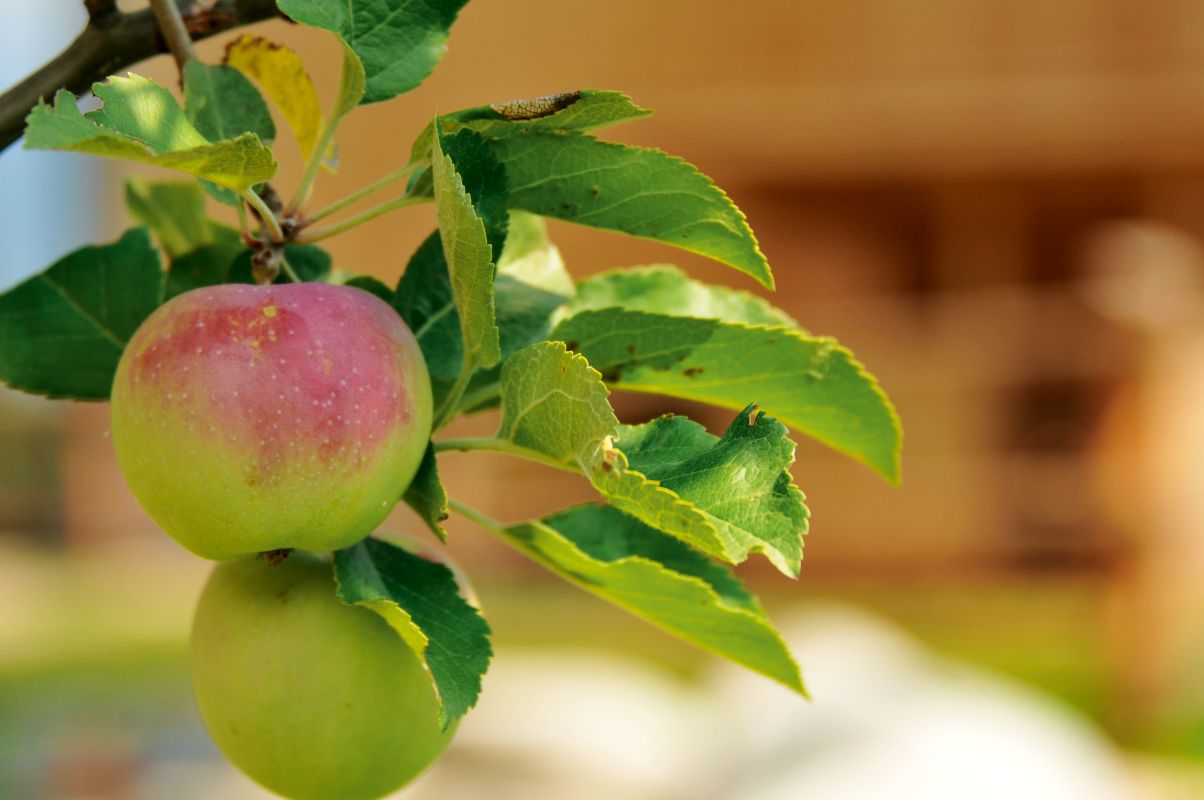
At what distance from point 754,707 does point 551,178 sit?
3.09 metres

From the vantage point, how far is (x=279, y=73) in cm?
52

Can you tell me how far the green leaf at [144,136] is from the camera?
1.14 ft

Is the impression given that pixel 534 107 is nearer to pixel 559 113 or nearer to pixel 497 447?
pixel 559 113

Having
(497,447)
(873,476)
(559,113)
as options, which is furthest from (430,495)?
(873,476)

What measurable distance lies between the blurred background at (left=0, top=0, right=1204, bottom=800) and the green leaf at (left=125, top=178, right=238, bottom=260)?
2324 mm

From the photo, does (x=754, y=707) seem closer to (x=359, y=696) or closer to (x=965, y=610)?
(x=965, y=610)

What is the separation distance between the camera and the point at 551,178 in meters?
0.46

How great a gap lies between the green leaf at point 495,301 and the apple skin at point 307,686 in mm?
88

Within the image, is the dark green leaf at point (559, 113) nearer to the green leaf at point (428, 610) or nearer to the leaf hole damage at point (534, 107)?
the leaf hole damage at point (534, 107)

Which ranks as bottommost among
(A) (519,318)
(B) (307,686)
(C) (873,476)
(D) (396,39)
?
(C) (873,476)

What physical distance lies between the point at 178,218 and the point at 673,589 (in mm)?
267

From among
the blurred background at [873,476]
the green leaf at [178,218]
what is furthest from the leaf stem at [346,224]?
the blurred background at [873,476]

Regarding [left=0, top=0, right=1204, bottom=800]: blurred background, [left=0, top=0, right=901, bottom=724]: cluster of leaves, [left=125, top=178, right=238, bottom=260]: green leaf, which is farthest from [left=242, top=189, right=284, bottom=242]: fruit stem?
[left=0, top=0, right=1204, bottom=800]: blurred background

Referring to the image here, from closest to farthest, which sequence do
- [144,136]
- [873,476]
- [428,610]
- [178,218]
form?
[144,136]
[428,610]
[178,218]
[873,476]
